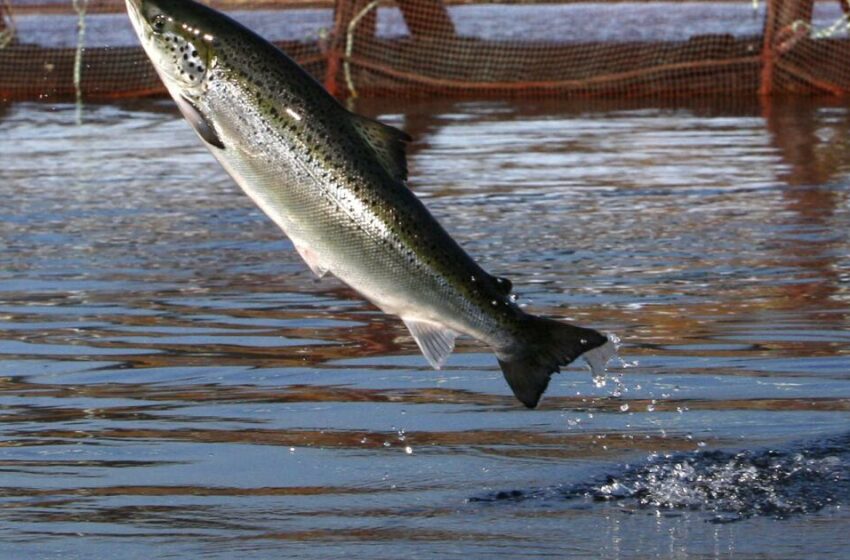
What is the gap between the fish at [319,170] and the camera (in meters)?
5.02

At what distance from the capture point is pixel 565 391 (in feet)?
25.6

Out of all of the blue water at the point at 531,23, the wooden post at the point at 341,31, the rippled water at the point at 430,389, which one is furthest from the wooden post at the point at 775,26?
the blue water at the point at 531,23

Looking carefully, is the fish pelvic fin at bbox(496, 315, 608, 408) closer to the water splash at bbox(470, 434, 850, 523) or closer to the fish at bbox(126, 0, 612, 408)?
the fish at bbox(126, 0, 612, 408)

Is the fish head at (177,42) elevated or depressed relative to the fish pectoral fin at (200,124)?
elevated

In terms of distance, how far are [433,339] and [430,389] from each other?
8.43 feet

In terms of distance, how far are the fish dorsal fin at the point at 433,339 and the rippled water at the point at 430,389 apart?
1.94 ft

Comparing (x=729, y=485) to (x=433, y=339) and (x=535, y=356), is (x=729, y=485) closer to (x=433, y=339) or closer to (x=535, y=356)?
(x=535, y=356)

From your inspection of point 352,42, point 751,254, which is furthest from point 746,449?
point 352,42

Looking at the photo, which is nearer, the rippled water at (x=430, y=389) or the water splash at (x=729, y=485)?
the rippled water at (x=430, y=389)

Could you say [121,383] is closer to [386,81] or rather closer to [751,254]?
[751,254]

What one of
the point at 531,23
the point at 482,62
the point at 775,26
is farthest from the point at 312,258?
the point at 531,23

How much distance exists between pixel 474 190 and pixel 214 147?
9.70 meters

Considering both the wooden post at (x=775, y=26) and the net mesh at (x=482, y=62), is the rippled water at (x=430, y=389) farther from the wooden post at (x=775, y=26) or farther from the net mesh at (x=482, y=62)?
the net mesh at (x=482, y=62)

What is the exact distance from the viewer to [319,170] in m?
5.06
